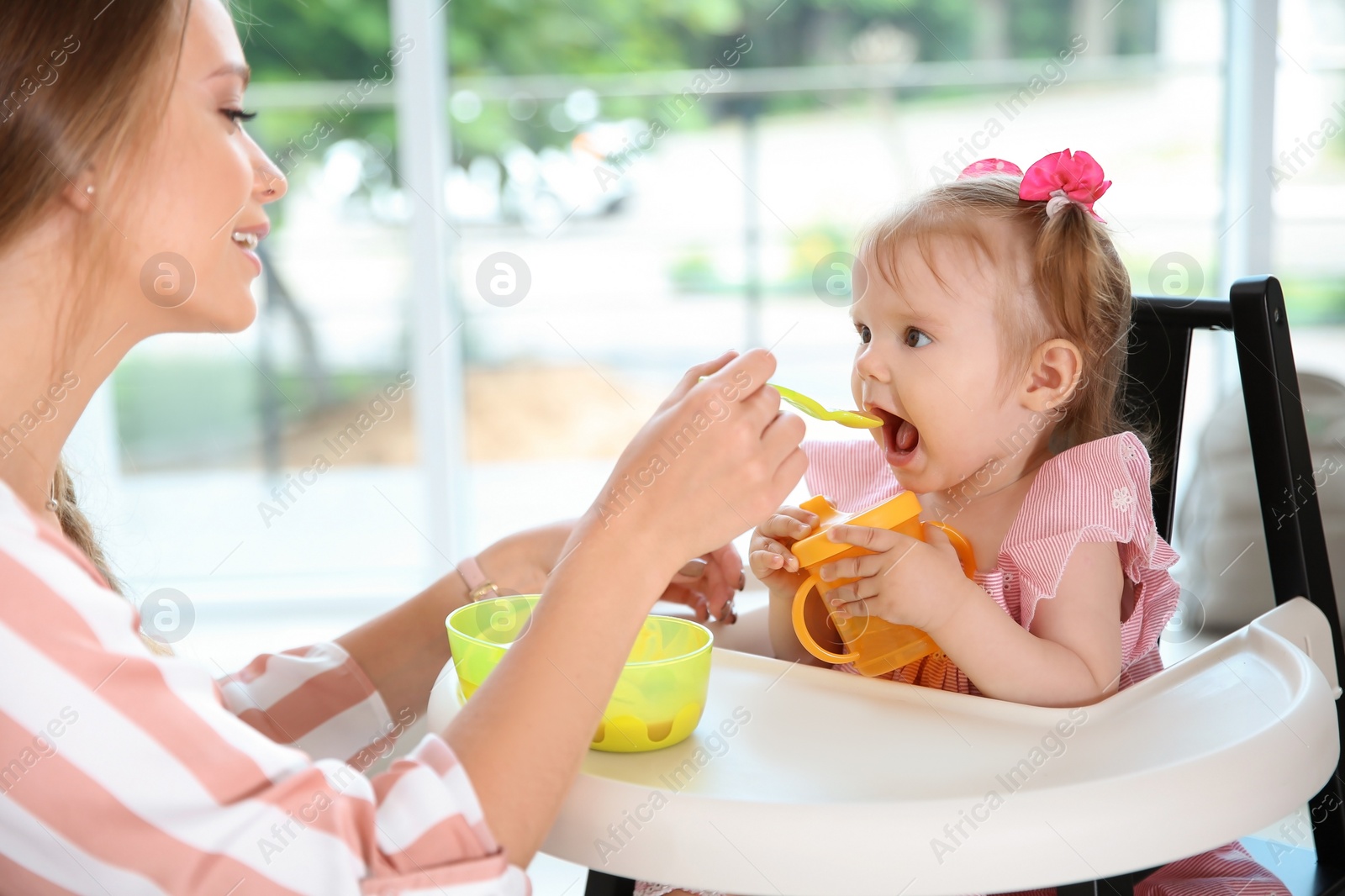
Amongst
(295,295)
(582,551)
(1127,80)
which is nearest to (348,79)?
(295,295)

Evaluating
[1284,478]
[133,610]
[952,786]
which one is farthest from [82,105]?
[1284,478]

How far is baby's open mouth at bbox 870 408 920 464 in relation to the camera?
1061 mm

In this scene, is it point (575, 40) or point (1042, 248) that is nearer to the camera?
point (1042, 248)

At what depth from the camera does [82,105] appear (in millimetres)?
720

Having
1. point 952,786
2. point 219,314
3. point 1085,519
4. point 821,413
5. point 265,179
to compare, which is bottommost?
point 952,786

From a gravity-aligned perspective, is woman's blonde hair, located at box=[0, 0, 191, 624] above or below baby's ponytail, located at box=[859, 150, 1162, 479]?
above

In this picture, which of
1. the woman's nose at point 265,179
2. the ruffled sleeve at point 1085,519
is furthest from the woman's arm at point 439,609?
the woman's nose at point 265,179

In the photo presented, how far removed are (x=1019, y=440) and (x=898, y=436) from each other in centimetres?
12

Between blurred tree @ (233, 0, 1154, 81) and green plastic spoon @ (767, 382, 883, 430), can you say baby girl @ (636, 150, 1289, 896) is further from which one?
blurred tree @ (233, 0, 1154, 81)

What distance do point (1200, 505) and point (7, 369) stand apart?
1.64 metres

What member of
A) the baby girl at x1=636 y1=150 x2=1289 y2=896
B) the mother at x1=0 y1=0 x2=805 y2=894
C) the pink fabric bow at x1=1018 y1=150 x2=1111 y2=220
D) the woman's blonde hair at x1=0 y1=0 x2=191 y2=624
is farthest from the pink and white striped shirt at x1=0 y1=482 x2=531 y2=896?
the pink fabric bow at x1=1018 y1=150 x2=1111 y2=220

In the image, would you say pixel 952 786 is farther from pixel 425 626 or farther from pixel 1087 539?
pixel 425 626

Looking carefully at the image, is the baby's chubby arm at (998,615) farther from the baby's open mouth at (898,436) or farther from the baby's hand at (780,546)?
the baby's open mouth at (898,436)

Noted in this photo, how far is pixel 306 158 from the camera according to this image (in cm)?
297
